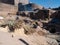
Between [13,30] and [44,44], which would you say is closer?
[44,44]

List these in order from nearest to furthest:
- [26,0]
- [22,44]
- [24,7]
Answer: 1. [22,44]
2. [24,7]
3. [26,0]

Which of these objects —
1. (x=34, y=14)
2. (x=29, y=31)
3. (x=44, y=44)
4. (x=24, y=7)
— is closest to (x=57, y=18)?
(x=34, y=14)

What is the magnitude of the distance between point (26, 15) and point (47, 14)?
3.98m

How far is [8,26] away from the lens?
16188mm

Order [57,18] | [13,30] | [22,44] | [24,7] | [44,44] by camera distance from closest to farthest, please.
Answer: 1. [22,44]
2. [44,44]
3. [13,30]
4. [57,18]
5. [24,7]

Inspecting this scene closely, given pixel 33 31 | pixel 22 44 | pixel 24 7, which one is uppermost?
pixel 22 44

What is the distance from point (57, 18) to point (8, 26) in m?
A: 20.9

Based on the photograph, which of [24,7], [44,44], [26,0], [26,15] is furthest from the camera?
Answer: [26,0]

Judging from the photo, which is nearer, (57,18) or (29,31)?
(29,31)

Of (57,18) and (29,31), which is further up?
(29,31)

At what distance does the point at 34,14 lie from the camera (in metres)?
38.3

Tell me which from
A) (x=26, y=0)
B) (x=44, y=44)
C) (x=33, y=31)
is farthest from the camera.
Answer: (x=26, y=0)

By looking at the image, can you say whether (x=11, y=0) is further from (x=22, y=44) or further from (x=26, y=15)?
(x=22, y=44)

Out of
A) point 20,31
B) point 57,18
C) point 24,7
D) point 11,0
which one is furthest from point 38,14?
point 20,31
